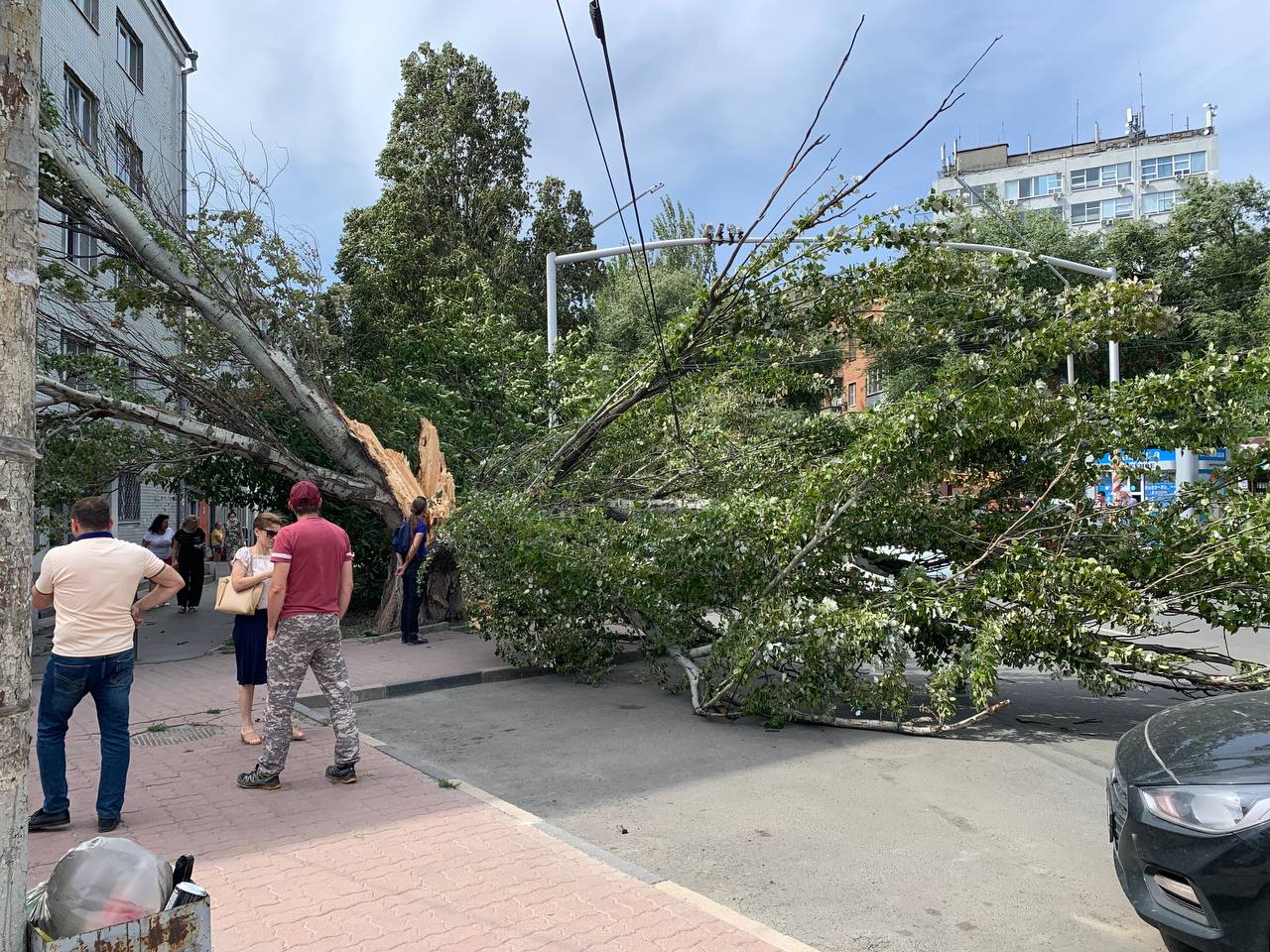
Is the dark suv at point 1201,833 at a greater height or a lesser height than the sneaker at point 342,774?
greater

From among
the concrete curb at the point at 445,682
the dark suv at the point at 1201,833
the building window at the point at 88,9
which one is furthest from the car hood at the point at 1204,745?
the building window at the point at 88,9

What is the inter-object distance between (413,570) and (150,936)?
985 centimetres

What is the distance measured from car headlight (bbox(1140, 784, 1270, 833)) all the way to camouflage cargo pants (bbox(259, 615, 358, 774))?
14.2ft

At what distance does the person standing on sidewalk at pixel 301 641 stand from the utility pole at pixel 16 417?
3.41 m

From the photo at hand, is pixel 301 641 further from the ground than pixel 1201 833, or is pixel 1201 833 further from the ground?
pixel 301 641

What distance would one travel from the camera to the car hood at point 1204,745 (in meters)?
3.55

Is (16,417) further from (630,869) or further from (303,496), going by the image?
(303,496)

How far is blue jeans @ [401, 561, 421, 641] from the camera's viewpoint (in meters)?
11.8

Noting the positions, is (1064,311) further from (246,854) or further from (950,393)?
(246,854)

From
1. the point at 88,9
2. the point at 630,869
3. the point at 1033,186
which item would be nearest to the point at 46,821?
the point at 630,869

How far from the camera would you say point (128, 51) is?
23922mm

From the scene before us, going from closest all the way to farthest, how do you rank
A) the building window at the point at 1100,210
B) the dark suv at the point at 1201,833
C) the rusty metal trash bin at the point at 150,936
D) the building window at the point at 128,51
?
the rusty metal trash bin at the point at 150,936 → the dark suv at the point at 1201,833 → the building window at the point at 128,51 → the building window at the point at 1100,210

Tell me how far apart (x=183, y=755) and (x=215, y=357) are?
7534mm

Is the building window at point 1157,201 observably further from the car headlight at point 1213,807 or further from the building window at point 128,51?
the car headlight at point 1213,807
